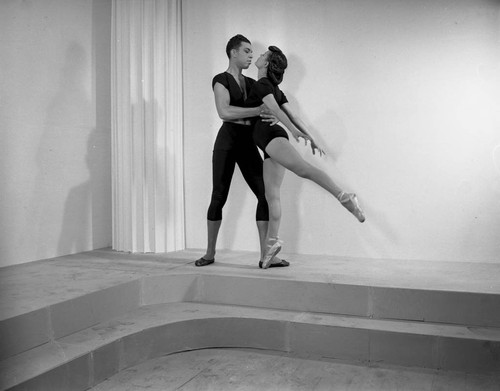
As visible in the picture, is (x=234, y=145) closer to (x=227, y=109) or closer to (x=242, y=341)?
(x=227, y=109)

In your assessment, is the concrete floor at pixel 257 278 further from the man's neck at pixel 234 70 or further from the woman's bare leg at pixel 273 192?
the man's neck at pixel 234 70

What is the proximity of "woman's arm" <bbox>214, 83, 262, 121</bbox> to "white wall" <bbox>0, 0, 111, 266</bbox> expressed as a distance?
1629 mm

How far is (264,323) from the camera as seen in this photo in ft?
11.1

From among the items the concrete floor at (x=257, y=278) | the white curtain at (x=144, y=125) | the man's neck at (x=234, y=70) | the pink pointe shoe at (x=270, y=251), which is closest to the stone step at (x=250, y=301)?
the concrete floor at (x=257, y=278)

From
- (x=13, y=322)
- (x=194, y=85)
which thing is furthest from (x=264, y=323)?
(x=194, y=85)

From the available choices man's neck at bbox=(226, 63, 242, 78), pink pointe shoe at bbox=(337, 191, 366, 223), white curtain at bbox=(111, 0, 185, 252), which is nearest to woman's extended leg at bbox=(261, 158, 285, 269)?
pink pointe shoe at bbox=(337, 191, 366, 223)

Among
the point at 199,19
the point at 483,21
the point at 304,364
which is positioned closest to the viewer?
the point at 304,364

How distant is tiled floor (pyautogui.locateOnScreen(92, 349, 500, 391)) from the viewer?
2754mm

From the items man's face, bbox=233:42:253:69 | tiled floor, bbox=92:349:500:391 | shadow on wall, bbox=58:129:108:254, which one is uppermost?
man's face, bbox=233:42:253:69

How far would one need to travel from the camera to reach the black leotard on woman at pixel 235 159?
424 centimetres

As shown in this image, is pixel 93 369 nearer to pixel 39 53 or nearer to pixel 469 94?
pixel 39 53

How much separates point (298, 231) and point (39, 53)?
2.74m

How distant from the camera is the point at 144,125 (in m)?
5.11

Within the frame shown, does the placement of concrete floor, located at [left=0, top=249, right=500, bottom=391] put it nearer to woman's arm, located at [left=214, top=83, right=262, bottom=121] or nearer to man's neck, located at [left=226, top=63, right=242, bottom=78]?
woman's arm, located at [left=214, top=83, right=262, bottom=121]
